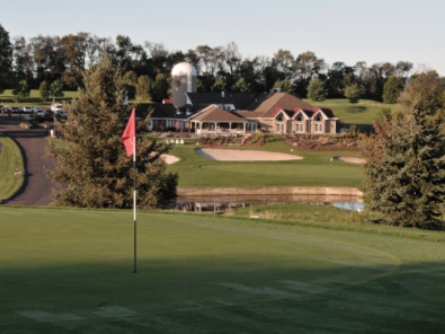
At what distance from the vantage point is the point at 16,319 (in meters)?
7.55

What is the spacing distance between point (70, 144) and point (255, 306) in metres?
29.2

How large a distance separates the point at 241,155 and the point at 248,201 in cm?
2493

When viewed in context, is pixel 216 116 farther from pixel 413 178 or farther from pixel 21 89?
pixel 413 178

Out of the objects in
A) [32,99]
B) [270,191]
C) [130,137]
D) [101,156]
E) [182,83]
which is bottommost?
[270,191]

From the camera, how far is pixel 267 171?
5741cm

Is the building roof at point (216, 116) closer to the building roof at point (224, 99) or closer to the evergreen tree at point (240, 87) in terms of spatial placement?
the building roof at point (224, 99)

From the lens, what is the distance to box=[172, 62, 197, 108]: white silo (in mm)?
105750

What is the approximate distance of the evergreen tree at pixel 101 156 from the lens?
34.3m

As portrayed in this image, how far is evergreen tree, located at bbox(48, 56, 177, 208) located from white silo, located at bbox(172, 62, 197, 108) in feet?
225

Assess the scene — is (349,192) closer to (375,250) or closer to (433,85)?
(375,250)

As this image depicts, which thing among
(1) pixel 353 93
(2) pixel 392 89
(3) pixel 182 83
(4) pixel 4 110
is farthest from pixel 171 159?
(2) pixel 392 89

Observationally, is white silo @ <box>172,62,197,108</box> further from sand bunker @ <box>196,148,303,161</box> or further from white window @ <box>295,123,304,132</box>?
sand bunker @ <box>196,148,303,161</box>

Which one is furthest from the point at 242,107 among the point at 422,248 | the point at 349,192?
the point at 422,248

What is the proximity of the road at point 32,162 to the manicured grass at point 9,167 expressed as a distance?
463mm
